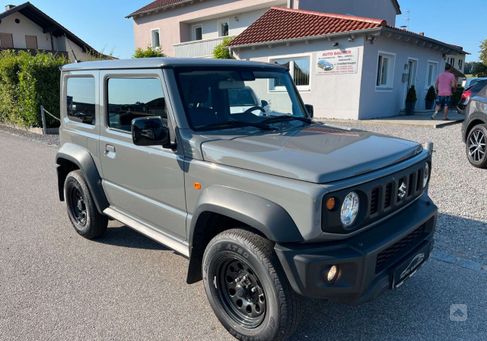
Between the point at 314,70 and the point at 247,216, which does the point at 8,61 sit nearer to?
the point at 314,70

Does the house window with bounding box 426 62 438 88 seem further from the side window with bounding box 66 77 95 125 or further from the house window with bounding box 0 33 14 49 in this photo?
the house window with bounding box 0 33 14 49

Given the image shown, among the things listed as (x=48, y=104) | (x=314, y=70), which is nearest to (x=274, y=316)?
(x=48, y=104)

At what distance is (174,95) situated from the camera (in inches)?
119

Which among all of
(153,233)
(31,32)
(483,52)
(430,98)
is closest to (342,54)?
(430,98)

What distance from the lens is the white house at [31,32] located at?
95.6 feet

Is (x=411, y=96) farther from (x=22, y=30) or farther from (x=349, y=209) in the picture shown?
(x=22, y=30)

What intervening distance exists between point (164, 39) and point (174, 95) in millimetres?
25137

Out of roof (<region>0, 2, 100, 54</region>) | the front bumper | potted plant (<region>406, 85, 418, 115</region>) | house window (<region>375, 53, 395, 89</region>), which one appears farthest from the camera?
roof (<region>0, 2, 100, 54</region>)

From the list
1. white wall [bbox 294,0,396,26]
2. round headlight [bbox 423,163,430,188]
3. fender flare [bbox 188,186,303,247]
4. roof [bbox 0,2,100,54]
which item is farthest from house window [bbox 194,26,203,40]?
fender flare [bbox 188,186,303,247]

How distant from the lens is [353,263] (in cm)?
223

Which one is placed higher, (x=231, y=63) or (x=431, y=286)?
(x=231, y=63)

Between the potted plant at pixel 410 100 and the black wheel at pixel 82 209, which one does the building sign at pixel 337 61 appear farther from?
the black wheel at pixel 82 209

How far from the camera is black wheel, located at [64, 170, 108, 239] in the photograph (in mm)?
4219

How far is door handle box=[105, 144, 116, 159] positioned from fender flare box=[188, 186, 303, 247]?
4.70 feet
